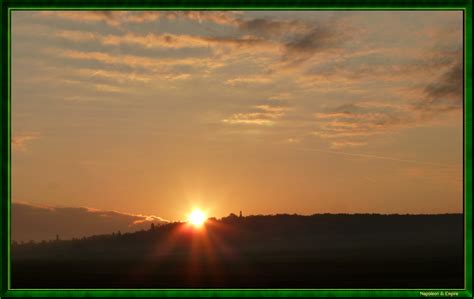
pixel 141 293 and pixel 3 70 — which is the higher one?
pixel 3 70

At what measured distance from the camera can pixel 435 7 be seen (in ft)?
119

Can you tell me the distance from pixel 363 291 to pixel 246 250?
519ft

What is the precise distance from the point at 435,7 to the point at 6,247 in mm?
25283

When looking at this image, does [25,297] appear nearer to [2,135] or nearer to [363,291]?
[2,135]

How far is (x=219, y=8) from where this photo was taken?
35.6 metres

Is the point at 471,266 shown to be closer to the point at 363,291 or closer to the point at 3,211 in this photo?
the point at 363,291

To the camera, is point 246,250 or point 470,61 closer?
point 470,61

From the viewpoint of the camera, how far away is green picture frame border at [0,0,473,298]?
35.1 metres

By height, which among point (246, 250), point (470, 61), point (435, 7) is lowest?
point (246, 250)

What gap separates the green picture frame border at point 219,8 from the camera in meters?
35.1

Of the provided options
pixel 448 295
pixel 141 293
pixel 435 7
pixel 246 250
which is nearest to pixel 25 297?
pixel 141 293

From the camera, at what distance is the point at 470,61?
36500 mm

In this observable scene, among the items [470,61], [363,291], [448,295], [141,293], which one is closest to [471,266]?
[448,295]

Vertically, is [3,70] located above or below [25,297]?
above
